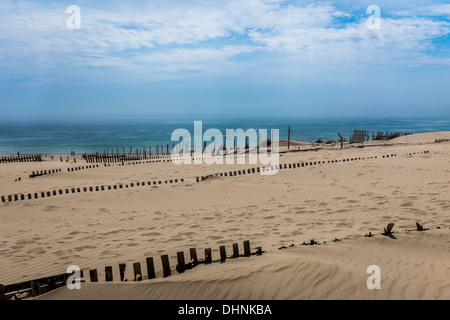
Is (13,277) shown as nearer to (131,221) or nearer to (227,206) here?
(131,221)

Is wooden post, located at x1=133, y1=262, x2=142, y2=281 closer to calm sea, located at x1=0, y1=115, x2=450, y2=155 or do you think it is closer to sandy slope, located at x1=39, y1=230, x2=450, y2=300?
A: sandy slope, located at x1=39, y1=230, x2=450, y2=300

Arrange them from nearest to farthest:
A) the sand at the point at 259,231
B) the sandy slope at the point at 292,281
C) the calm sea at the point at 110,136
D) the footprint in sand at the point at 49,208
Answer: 1. the sandy slope at the point at 292,281
2. the sand at the point at 259,231
3. the footprint in sand at the point at 49,208
4. the calm sea at the point at 110,136

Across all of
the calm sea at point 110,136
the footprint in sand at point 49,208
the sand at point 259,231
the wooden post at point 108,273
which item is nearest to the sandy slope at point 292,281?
the sand at point 259,231

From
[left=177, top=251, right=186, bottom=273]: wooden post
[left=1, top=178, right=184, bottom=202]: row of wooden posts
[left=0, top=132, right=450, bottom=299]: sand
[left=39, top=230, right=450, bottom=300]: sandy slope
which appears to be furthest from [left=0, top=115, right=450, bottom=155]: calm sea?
[left=39, top=230, right=450, bottom=300]: sandy slope

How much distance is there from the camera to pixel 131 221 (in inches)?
440

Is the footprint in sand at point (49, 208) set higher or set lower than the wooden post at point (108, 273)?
lower

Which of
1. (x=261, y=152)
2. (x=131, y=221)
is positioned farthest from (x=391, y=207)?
(x=261, y=152)

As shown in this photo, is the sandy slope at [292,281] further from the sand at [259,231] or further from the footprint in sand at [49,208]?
the footprint in sand at [49,208]

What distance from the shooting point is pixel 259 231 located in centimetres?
953

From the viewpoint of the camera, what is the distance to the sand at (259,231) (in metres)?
5.92

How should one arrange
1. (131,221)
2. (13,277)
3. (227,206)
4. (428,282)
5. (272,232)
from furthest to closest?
(227,206), (131,221), (272,232), (13,277), (428,282)

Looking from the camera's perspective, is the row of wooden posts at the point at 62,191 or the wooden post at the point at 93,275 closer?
the wooden post at the point at 93,275

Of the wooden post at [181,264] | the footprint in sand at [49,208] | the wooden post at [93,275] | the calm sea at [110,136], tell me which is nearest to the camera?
the wooden post at [93,275]

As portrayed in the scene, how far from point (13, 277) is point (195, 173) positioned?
13.7m
